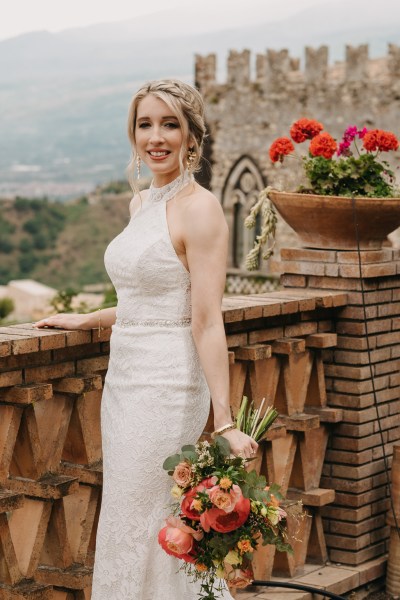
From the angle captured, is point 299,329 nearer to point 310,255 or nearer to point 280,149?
point 310,255

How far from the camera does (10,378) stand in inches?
157

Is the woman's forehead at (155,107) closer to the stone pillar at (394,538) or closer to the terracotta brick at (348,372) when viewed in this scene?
the terracotta brick at (348,372)

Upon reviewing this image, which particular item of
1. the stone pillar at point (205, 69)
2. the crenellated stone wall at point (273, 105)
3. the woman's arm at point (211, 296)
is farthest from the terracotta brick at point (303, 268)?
the stone pillar at point (205, 69)

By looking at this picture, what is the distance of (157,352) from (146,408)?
0.17 metres

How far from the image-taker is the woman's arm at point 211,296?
3.70 m

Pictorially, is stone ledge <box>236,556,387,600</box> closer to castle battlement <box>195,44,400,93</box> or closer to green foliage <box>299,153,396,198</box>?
green foliage <box>299,153,396,198</box>

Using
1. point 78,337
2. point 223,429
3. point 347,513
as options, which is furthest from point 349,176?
point 223,429

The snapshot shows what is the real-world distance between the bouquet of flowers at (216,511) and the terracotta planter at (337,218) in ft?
6.72

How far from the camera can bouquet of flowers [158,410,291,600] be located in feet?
11.5

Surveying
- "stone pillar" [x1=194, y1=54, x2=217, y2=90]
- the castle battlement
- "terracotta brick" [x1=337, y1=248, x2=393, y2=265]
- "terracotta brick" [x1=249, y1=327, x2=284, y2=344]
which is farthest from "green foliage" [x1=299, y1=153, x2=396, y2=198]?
"stone pillar" [x1=194, y1=54, x2=217, y2=90]

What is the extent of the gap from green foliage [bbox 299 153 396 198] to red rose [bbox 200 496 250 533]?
232 cm

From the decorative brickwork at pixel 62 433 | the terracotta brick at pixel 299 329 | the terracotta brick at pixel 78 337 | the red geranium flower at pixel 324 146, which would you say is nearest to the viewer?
the decorative brickwork at pixel 62 433

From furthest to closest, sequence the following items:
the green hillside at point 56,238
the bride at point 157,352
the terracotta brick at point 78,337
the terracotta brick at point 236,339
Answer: the green hillside at point 56,238, the terracotta brick at point 236,339, the terracotta brick at point 78,337, the bride at point 157,352

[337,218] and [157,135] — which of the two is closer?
[157,135]
